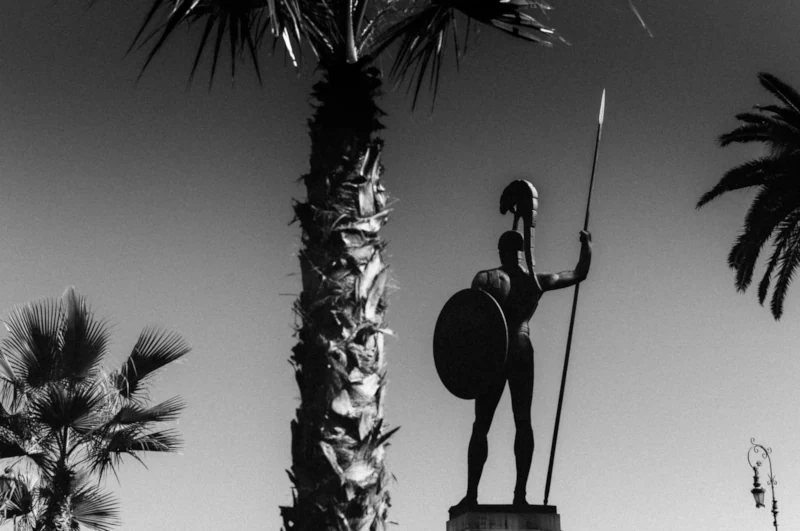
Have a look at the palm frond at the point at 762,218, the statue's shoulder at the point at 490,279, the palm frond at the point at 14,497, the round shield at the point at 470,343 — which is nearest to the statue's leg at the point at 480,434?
the round shield at the point at 470,343

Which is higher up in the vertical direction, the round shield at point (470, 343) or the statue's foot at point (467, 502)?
the round shield at point (470, 343)

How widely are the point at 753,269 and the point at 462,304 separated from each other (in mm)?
10250

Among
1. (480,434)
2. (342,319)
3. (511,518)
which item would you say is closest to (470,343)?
(480,434)

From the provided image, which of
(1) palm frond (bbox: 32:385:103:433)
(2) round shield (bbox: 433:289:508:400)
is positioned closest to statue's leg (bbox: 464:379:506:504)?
(2) round shield (bbox: 433:289:508:400)

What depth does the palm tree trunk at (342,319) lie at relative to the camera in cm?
548

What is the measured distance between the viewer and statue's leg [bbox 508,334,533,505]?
33.1ft

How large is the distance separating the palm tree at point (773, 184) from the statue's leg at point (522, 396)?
29.8ft

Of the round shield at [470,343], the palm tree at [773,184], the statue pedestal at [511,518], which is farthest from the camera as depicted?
the palm tree at [773,184]

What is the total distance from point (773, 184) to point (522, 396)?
9.38 meters

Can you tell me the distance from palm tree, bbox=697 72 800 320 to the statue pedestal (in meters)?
9.77

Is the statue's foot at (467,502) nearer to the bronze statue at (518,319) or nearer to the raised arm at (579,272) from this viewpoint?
the bronze statue at (518,319)

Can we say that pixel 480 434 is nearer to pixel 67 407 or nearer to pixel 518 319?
pixel 518 319

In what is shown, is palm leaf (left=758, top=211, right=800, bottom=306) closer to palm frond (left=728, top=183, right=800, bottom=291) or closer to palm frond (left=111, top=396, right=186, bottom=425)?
palm frond (left=728, top=183, right=800, bottom=291)

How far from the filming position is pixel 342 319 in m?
5.71
